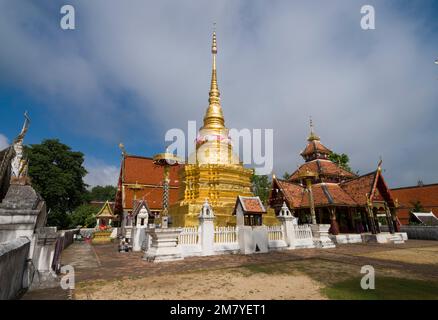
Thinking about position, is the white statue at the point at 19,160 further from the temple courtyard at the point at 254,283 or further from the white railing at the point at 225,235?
the white railing at the point at 225,235

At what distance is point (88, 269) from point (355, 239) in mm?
17686

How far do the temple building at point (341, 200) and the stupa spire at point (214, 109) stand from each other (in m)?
6.79

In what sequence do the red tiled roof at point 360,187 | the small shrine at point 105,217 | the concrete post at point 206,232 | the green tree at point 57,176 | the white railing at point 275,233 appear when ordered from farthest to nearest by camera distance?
the green tree at point 57,176 → the small shrine at point 105,217 → the red tiled roof at point 360,187 → the white railing at point 275,233 → the concrete post at point 206,232

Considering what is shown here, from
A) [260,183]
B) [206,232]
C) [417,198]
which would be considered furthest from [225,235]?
[417,198]

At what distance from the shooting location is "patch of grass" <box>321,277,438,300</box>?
16.6 ft

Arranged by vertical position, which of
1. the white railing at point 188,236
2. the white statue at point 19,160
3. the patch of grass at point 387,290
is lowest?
the patch of grass at point 387,290

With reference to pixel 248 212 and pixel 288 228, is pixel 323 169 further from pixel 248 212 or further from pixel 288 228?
pixel 248 212

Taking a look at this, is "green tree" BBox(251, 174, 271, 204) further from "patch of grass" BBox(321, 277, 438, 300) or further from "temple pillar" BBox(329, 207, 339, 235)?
"patch of grass" BBox(321, 277, 438, 300)

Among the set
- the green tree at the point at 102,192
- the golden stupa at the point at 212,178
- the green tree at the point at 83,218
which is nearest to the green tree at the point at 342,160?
the golden stupa at the point at 212,178

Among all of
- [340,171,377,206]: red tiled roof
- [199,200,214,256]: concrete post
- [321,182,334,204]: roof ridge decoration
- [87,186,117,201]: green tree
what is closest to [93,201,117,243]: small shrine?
[199,200,214,256]: concrete post

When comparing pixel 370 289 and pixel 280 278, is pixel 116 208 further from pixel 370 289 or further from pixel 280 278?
pixel 370 289

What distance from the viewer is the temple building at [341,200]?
1858cm
